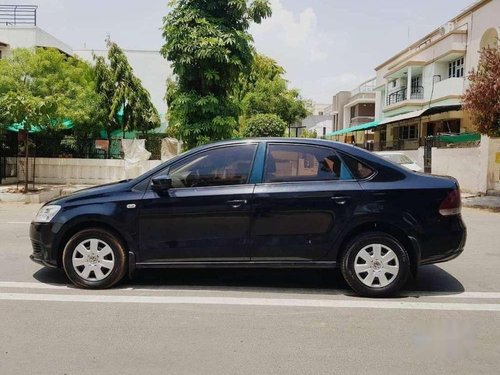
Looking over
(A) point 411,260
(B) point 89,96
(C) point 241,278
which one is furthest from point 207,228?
(B) point 89,96

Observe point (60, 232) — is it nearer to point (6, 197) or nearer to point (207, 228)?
point (207, 228)

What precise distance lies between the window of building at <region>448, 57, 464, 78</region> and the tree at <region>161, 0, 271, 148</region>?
19244mm

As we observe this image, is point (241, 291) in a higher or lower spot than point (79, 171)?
lower

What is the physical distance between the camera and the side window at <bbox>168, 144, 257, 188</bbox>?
17.6ft

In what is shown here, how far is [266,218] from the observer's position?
522 centimetres

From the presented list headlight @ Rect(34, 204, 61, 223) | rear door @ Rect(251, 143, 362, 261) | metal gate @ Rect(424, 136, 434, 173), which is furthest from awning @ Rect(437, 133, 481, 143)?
headlight @ Rect(34, 204, 61, 223)

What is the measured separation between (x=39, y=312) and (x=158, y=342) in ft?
4.75

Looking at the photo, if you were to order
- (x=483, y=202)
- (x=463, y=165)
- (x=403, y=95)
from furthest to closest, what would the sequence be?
1. (x=403, y=95)
2. (x=463, y=165)
3. (x=483, y=202)

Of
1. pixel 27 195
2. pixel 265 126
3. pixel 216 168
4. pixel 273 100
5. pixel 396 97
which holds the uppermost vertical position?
pixel 396 97

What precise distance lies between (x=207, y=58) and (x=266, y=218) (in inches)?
395

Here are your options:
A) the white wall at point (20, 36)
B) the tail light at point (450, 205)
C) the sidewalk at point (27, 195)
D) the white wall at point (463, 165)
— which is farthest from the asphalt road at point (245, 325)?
the white wall at point (20, 36)

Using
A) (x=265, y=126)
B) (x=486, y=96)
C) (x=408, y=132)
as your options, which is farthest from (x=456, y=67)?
(x=486, y=96)

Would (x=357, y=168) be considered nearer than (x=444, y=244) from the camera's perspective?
No

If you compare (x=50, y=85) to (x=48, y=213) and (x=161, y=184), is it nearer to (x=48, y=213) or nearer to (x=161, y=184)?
(x=48, y=213)
